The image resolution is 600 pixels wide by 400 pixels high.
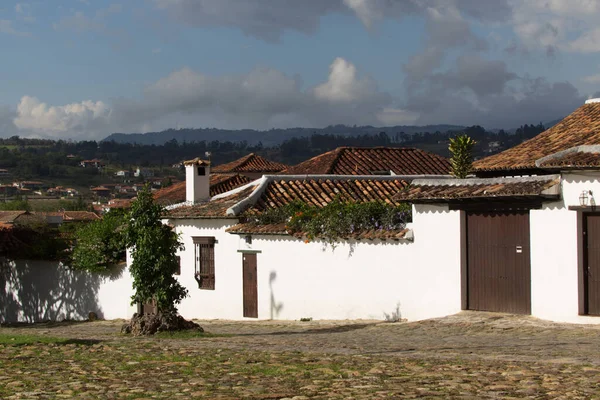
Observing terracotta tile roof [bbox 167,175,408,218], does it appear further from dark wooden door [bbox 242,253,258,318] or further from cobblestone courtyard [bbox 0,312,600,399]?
cobblestone courtyard [bbox 0,312,600,399]

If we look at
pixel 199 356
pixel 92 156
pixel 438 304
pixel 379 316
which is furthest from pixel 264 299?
pixel 92 156

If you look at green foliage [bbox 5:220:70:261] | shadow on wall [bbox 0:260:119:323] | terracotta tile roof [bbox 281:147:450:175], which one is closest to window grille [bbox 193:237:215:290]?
shadow on wall [bbox 0:260:119:323]

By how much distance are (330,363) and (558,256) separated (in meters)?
6.31

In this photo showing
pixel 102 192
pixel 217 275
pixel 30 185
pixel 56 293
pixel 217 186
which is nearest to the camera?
pixel 217 275

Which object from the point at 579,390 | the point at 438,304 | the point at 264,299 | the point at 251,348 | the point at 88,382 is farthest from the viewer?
the point at 264,299

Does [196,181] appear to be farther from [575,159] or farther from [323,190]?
[575,159]

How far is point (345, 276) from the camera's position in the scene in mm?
19719

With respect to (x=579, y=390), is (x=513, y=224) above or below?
above

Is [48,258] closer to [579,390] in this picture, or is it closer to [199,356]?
[199,356]

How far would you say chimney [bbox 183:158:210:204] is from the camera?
27.8m

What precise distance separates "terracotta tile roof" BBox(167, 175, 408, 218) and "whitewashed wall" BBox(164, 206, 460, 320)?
0.78m

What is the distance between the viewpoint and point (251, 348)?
43.9 ft

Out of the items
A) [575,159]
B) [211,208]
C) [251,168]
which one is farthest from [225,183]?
[575,159]

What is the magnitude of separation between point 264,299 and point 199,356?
10.1 meters
